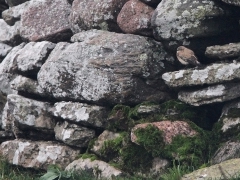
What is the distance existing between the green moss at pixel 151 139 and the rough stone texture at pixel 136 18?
8.20 feet

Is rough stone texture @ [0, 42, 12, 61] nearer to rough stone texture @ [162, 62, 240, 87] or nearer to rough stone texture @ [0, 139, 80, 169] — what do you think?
rough stone texture @ [0, 139, 80, 169]

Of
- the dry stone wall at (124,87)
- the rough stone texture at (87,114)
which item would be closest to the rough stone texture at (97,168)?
the dry stone wall at (124,87)

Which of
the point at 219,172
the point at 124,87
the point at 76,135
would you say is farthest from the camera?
the point at 76,135

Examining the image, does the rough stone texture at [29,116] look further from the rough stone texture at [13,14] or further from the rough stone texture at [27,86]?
the rough stone texture at [13,14]

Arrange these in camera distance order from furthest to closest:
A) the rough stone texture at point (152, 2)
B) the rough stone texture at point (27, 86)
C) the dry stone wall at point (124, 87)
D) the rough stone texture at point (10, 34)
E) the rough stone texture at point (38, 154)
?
the rough stone texture at point (10, 34), the rough stone texture at point (27, 86), the rough stone texture at point (152, 2), the rough stone texture at point (38, 154), the dry stone wall at point (124, 87)

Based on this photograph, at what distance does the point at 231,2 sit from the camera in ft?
37.4

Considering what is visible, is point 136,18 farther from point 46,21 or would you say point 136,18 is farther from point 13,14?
point 13,14

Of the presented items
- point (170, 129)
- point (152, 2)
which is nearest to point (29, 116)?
point (170, 129)

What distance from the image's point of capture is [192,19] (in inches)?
463

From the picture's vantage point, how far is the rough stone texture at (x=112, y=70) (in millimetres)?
12297

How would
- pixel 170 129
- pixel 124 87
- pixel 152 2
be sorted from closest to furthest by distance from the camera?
pixel 170 129, pixel 124 87, pixel 152 2

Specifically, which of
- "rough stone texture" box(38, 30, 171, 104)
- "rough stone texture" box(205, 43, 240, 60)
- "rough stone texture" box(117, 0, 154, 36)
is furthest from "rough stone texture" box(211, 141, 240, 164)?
"rough stone texture" box(117, 0, 154, 36)

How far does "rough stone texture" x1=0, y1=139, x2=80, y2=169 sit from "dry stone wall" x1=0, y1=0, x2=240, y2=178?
23 millimetres

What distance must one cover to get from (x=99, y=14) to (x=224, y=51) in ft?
11.3
